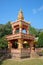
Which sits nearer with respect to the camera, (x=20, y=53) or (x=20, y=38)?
(x=20, y=53)

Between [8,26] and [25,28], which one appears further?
[8,26]

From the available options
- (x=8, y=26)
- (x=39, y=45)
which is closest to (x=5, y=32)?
(x=8, y=26)

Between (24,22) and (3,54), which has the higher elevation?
(24,22)

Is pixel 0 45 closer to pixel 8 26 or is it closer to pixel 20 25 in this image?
pixel 20 25

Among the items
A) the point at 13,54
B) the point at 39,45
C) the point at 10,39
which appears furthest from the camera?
the point at 39,45

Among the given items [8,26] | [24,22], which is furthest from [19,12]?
[8,26]

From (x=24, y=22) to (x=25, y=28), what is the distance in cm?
139

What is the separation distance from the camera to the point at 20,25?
2430 centimetres

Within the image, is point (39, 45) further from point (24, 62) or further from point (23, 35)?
point (24, 62)

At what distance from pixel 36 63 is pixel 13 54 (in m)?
4.33

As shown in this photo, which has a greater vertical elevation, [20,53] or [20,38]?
[20,38]

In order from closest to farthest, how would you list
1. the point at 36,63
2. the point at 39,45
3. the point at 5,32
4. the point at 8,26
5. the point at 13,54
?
the point at 36,63 → the point at 13,54 → the point at 39,45 → the point at 5,32 → the point at 8,26

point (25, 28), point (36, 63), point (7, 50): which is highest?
point (25, 28)

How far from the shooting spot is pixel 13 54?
71.8ft
